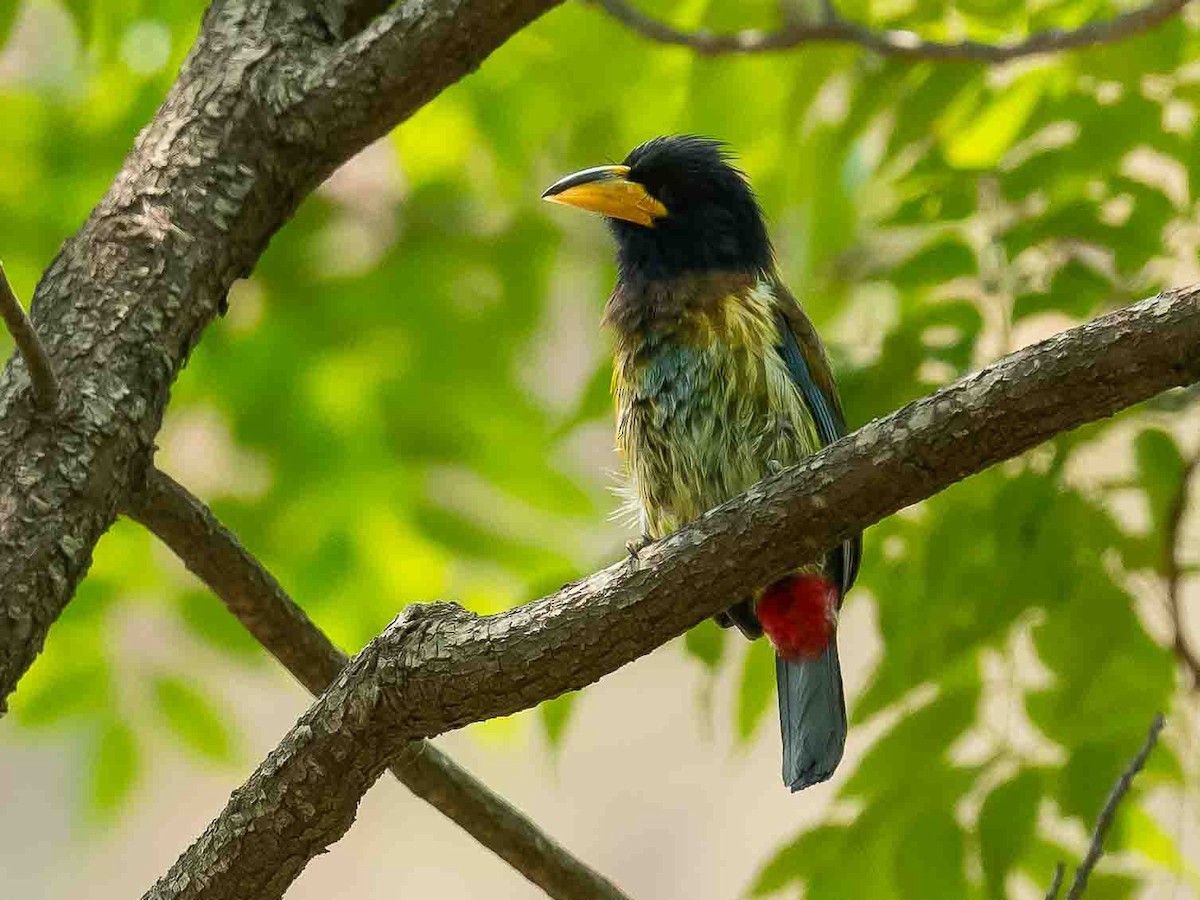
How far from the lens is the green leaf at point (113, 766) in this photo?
12.4 ft

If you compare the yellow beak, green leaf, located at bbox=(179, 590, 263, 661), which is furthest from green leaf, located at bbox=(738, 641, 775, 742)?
green leaf, located at bbox=(179, 590, 263, 661)

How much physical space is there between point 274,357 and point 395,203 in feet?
1.81

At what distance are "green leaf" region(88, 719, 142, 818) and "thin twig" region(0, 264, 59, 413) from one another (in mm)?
1701

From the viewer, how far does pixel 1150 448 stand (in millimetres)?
2963

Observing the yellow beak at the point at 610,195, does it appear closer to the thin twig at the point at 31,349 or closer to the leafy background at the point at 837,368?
the leafy background at the point at 837,368

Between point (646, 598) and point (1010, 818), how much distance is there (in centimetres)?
113

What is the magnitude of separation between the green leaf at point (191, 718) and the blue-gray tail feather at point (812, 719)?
143 centimetres

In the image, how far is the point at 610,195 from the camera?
359 cm

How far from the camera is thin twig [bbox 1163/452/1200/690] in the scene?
289 cm

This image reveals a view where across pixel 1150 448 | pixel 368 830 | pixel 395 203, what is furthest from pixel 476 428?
pixel 368 830

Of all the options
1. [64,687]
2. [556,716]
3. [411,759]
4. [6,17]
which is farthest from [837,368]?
[64,687]

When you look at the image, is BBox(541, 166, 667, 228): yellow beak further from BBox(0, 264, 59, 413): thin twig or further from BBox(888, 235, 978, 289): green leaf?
BBox(0, 264, 59, 413): thin twig

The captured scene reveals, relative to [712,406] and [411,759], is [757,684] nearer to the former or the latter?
[712,406]

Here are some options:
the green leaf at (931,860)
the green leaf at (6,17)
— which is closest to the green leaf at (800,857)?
the green leaf at (931,860)
